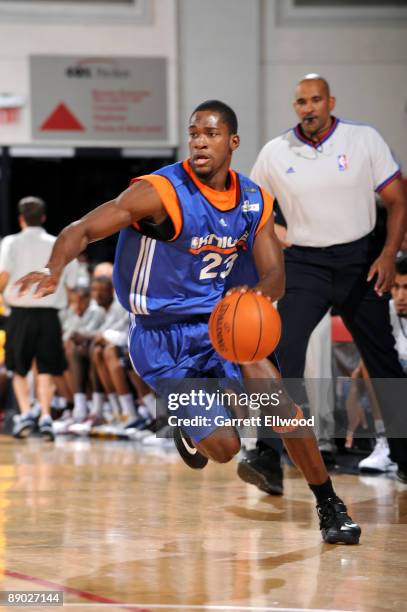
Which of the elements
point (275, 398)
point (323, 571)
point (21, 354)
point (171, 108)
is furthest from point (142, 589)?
point (171, 108)

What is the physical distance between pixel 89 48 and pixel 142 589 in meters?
10.5

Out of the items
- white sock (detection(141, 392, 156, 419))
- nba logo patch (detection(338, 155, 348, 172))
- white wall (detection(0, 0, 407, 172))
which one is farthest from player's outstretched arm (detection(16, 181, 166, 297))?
white wall (detection(0, 0, 407, 172))

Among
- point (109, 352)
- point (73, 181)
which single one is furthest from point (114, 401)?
point (73, 181)

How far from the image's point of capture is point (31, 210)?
897 cm

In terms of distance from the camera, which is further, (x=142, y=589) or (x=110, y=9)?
(x=110, y=9)

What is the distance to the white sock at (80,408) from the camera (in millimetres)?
9851

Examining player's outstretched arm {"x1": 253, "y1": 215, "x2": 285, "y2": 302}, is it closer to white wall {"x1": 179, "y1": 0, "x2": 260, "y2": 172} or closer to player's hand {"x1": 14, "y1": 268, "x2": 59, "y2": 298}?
player's hand {"x1": 14, "y1": 268, "x2": 59, "y2": 298}

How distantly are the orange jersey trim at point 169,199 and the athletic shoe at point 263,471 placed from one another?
1649 millimetres

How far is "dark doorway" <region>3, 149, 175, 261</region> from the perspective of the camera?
13.4 m

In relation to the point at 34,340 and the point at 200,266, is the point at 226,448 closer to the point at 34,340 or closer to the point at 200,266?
the point at 200,266

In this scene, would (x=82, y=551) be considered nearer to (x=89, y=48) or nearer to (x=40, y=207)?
(x=40, y=207)

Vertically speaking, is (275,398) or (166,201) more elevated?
(166,201)

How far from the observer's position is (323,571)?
3.60 m

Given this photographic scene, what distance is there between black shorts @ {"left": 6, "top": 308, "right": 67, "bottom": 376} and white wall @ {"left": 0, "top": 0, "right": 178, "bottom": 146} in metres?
4.64
